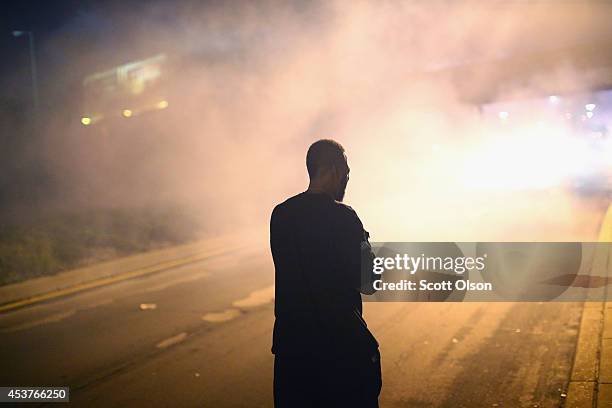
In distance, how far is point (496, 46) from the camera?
7961mm

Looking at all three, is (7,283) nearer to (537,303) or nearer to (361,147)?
(537,303)

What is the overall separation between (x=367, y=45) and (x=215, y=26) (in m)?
2.43

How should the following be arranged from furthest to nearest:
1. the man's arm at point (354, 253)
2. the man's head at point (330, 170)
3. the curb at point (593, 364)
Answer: the curb at point (593, 364) < the man's head at point (330, 170) < the man's arm at point (354, 253)

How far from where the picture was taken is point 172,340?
426 cm

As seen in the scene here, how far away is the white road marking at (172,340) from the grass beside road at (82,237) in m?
2.88

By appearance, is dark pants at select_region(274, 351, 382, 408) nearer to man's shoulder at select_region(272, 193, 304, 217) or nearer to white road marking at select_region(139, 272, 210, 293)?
man's shoulder at select_region(272, 193, 304, 217)

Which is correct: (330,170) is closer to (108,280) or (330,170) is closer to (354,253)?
(354,253)

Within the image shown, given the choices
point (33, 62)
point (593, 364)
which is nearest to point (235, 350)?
point (593, 364)

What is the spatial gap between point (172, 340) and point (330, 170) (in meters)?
2.94

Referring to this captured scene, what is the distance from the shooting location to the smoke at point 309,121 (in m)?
7.97

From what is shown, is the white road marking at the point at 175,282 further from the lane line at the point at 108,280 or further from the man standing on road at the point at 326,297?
the man standing on road at the point at 326,297

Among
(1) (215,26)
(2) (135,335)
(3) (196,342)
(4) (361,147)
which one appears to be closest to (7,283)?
(2) (135,335)

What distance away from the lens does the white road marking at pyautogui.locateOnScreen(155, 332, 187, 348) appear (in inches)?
163

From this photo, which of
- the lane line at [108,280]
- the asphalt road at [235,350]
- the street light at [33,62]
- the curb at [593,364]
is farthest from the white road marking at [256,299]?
the street light at [33,62]
